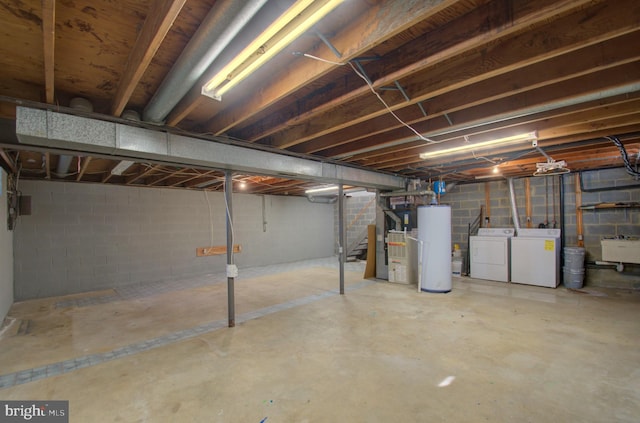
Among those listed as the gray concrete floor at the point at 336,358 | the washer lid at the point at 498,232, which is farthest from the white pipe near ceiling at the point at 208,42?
the washer lid at the point at 498,232

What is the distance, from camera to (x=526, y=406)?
1.90m

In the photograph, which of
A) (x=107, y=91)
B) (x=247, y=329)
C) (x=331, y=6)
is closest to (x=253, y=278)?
(x=247, y=329)

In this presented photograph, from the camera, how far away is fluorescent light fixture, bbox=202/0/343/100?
1120mm

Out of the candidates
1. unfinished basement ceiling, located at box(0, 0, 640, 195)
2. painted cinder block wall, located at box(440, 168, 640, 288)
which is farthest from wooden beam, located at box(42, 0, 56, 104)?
painted cinder block wall, located at box(440, 168, 640, 288)

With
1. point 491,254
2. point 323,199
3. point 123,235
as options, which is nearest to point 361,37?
point 491,254

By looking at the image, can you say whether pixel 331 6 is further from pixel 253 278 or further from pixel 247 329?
pixel 253 278

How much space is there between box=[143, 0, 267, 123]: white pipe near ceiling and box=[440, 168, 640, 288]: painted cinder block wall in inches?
251

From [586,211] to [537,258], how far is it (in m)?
1.26

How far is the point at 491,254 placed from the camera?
5570 mm

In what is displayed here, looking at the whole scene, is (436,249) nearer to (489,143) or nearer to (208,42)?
(489,143)

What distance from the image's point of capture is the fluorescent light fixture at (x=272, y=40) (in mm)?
1120

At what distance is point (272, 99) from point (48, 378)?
2921mm

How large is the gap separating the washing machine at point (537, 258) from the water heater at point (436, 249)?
1.54 metres

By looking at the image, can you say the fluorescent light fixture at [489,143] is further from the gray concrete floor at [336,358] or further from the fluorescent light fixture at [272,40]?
the fluorescent light fixture at [272,40]
